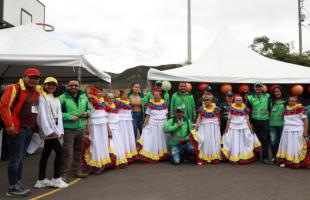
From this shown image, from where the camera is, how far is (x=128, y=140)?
6.69 meters

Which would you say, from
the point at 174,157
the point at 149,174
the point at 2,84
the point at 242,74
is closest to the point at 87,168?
the point at 149,174

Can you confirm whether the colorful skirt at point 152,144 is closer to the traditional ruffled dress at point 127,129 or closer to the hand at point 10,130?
the traditional ruffled dress at point 127,129

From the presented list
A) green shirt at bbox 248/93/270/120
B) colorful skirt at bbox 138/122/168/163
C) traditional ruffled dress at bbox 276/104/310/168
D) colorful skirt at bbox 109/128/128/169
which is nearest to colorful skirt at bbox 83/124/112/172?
colorful skirt at bbox 109/128/128/169

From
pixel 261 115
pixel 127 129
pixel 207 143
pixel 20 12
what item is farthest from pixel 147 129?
pixel 20 12

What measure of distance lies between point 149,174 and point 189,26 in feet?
48.3

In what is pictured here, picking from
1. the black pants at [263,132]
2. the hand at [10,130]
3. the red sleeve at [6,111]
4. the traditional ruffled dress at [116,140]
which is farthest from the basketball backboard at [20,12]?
the black pants at [263,132]

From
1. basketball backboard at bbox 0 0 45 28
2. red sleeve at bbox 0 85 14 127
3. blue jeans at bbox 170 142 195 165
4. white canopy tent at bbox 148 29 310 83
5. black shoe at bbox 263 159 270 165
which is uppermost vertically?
basketball backboard at bbox 0 0 45 28

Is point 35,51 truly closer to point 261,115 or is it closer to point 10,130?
point 10,130

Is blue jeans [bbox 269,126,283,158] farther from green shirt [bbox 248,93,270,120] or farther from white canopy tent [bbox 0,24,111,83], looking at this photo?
white canopy tent [bbox 0,24,111,83]

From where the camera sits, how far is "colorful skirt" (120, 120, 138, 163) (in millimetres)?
6617

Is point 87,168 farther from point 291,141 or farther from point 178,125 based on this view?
point 291,141

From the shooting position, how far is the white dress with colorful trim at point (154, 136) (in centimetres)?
684

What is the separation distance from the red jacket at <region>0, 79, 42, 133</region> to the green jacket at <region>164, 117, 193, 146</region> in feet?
10.7

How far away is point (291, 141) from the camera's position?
6188 millimetres
